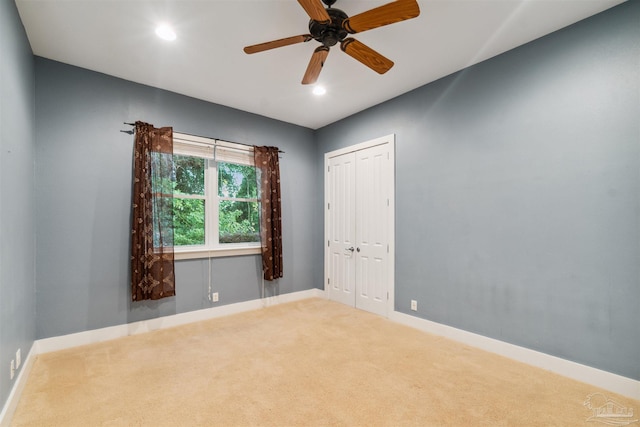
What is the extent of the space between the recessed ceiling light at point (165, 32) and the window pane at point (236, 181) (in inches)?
66.2

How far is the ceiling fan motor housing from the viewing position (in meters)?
1.97

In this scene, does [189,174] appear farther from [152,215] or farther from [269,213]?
[269,213]

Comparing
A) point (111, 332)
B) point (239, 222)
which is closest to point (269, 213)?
point (239, 222)

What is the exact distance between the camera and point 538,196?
2.49 metres

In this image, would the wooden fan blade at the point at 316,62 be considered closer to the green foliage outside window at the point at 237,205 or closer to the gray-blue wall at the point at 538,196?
the gray-blue wall at the point at 538,196

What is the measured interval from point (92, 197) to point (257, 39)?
2323mm

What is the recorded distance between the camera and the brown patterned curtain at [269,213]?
4086 mm

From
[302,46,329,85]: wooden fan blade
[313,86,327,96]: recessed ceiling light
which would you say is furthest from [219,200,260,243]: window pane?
[302,46,329,85]: wooden fan blade

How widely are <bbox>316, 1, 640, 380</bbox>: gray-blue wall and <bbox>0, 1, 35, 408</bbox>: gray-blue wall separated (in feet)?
11.3

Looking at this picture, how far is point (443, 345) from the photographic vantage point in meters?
2.87

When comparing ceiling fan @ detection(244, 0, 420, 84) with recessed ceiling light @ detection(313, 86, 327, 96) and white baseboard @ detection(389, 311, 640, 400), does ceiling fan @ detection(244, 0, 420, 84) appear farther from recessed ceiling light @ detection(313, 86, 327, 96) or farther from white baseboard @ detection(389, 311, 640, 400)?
white baseboard @ detection(389, 311, 640, 400)

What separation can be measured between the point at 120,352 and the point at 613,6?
5.00 m

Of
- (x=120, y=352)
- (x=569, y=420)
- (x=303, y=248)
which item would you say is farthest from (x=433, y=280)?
(x=120, y=352)

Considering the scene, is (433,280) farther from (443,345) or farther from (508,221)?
(508,221)
